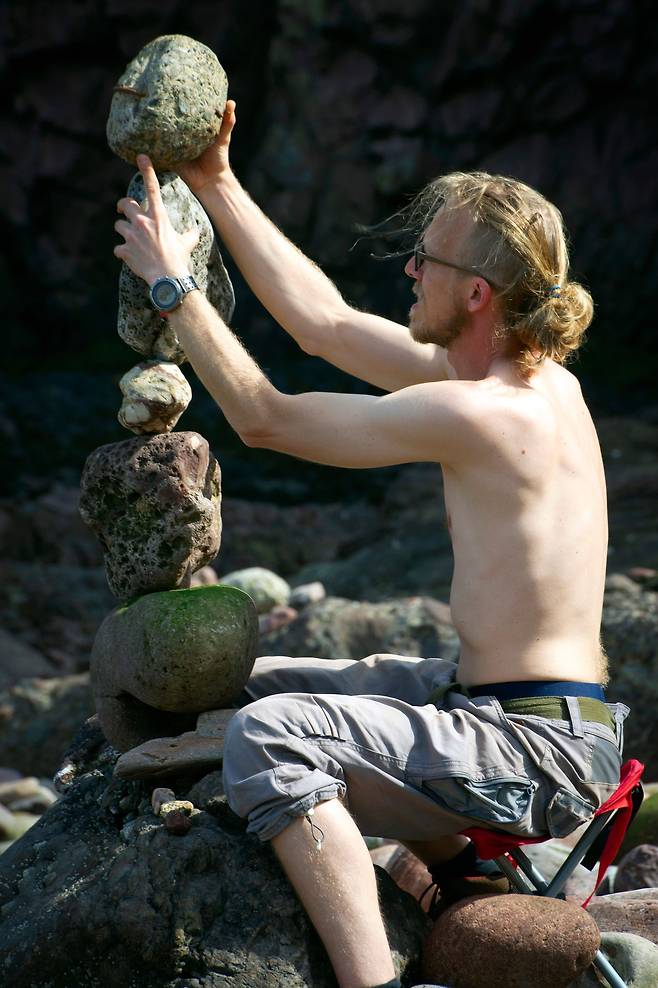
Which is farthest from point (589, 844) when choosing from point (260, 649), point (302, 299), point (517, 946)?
point (260, 649)

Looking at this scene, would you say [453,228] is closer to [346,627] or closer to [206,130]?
[206,130]

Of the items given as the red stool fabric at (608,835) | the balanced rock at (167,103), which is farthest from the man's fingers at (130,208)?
the red stool fabric at (608,835)

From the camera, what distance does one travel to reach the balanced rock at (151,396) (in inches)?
147

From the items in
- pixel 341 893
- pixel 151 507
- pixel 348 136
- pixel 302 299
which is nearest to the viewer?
pixel 341 893

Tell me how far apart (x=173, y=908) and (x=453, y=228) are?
188cm

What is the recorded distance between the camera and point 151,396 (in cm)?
373

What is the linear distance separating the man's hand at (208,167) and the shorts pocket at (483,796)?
6.53 feet

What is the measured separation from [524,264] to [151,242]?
1.01 meters

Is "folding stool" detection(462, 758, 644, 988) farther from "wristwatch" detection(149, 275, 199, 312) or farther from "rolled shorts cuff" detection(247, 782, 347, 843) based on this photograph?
"wristwatch" detection(149, 275, 199, 312)

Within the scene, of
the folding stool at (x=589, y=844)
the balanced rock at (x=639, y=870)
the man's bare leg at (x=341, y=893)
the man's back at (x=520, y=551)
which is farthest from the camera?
the balanced rock at (x=639, y=870)

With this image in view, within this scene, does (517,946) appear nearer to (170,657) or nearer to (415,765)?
(415,765)

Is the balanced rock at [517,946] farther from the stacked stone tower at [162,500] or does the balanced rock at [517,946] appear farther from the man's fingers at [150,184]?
the man's fingers at [150,184]

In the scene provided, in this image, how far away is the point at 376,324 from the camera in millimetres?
3980

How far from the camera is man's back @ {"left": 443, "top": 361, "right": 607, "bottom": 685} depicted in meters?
3.12
